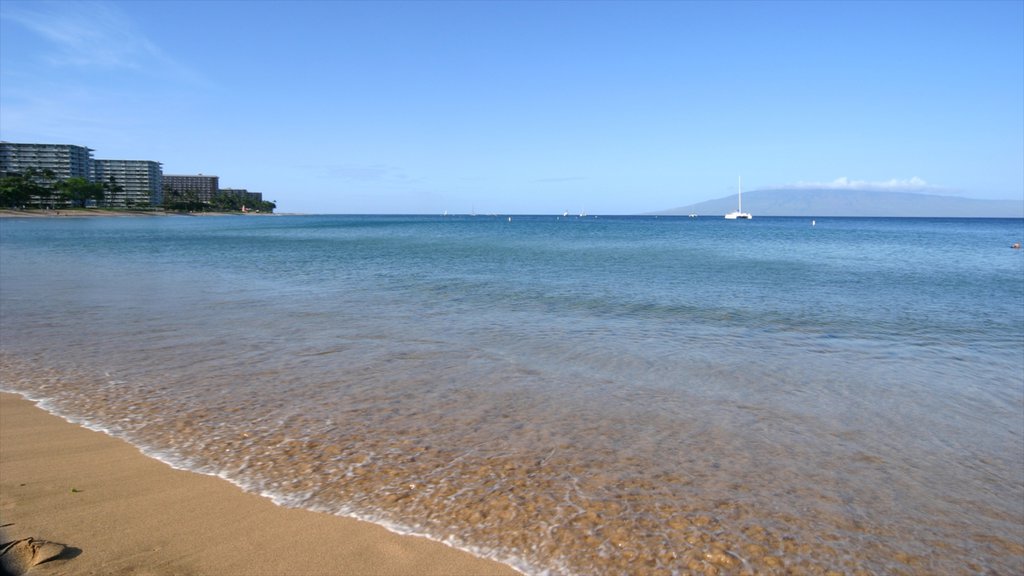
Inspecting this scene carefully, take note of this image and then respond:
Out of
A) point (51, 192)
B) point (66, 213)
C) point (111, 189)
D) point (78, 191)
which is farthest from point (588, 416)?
point (111, 189)

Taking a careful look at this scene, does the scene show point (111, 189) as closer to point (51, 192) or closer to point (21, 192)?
point (51, 192)

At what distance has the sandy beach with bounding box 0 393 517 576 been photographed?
3.51 meters

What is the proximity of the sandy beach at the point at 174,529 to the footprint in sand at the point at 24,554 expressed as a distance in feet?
0.19

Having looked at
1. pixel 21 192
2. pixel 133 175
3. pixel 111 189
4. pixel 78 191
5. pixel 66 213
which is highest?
pixel 133 175

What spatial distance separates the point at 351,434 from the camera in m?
5.70

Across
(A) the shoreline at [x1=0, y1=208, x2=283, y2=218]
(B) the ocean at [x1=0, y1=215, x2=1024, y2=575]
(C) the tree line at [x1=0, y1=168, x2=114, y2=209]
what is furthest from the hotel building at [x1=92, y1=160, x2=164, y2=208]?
(B) the ocean at [x1=0, y1=215, x2=1024, y2=575]

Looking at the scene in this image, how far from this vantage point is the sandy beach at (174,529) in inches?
138

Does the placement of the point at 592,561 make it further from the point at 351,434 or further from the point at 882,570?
the point at 351,434

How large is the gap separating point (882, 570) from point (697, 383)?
4.09m

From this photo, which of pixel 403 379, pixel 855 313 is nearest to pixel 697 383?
pixel 403 379

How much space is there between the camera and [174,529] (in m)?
3.87

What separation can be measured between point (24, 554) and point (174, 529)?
0.75 metres

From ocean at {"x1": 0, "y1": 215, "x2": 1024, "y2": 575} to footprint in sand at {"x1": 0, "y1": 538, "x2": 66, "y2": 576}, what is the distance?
1.30 meters

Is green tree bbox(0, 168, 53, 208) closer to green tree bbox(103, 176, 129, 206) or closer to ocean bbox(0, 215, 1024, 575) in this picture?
green tree bbox(103, 176, 129, 206)
